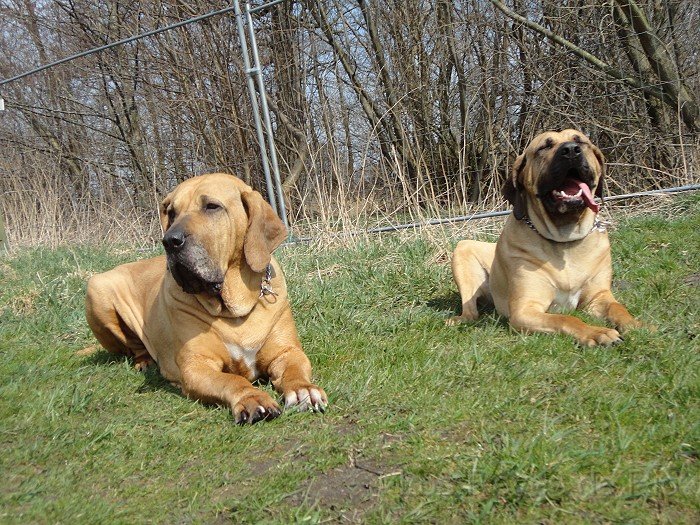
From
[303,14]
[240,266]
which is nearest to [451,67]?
[303,14]

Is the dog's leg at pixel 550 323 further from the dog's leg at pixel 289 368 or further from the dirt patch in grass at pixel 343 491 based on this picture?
the dirt patch in grass at pixel 343 491

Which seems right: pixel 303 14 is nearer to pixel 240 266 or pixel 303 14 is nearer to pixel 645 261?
pixel 645 261

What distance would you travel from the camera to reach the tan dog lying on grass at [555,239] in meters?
4.36

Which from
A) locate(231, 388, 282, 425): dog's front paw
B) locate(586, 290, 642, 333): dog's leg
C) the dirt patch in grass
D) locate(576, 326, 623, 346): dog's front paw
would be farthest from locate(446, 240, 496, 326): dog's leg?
the dirt patch in grass

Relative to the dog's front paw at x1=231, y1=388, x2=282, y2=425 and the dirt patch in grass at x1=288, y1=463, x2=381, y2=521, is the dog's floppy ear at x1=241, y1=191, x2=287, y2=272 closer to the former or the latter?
the dog's front paw at x1=231, y1=388, x2=282, y2=425

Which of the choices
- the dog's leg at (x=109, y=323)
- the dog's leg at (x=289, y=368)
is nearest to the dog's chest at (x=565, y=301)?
the dog's leg at (x=289, y=368)

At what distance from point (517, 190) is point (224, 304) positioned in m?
2.21

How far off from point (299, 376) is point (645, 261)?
3260mm

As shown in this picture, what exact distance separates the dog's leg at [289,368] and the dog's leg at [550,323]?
1.37 meters

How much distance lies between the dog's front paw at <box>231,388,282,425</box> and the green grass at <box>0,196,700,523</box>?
0.20 feet

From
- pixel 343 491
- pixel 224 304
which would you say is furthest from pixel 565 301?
pixel 343 491

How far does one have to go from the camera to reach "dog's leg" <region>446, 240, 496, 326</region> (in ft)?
16.4

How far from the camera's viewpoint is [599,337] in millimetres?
3643

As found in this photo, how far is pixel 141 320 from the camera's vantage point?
4527 millimetres
